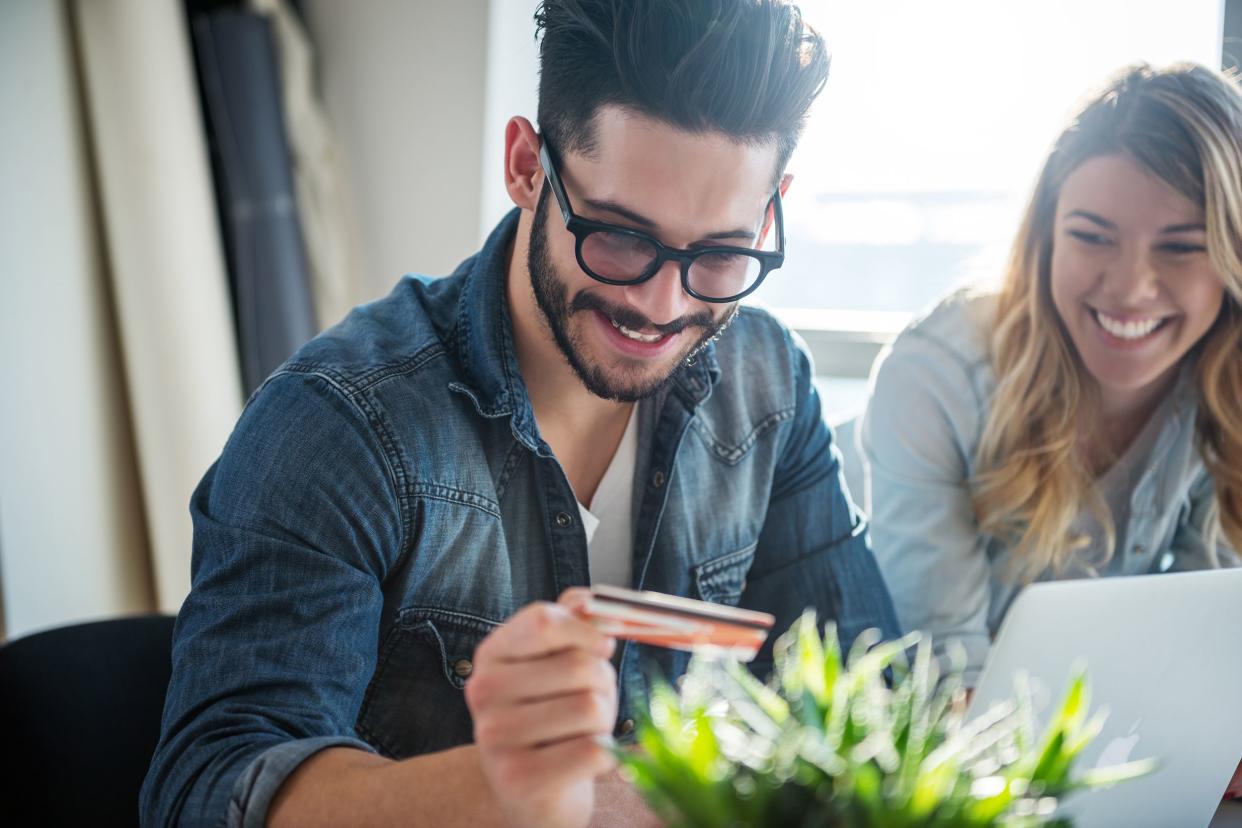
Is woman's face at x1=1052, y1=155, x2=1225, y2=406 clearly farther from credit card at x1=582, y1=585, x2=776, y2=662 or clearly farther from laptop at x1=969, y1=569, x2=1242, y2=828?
credit card at x1=582, y1=585, x2=776, y2=662

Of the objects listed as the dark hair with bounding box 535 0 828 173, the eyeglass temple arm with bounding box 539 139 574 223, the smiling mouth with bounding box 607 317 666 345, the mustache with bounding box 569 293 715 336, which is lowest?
the smiling mouth with bounding box 607 317 666 345

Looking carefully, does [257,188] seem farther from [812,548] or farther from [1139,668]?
[1139,668]

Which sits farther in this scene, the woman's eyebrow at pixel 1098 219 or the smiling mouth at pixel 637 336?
the woman's eyebrow at pixel 1098 219

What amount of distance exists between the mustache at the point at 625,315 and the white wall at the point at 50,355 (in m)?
1.49

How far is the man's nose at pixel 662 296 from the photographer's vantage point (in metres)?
1.12

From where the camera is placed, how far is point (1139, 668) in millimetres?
841

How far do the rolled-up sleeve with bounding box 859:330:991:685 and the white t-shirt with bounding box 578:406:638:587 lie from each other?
458 mm

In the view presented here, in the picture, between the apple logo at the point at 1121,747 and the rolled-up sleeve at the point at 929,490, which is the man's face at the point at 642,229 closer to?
the rolled-up sleeve at the point at 929,490

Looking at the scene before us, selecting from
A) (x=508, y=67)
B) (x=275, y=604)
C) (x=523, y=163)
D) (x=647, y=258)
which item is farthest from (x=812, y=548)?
(x=508, y=67)

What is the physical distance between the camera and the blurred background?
2145mm

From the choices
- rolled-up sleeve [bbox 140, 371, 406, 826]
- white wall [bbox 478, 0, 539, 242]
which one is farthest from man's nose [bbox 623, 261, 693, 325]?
white wall [bbox 478, 0, 539, 242]

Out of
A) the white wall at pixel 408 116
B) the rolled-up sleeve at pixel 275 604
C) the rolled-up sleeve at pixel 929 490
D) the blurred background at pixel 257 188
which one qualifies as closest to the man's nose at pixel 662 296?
the rolled-up sleeve at pixel 275 604

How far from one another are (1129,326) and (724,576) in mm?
655

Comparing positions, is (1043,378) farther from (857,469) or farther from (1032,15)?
(1032,15)
